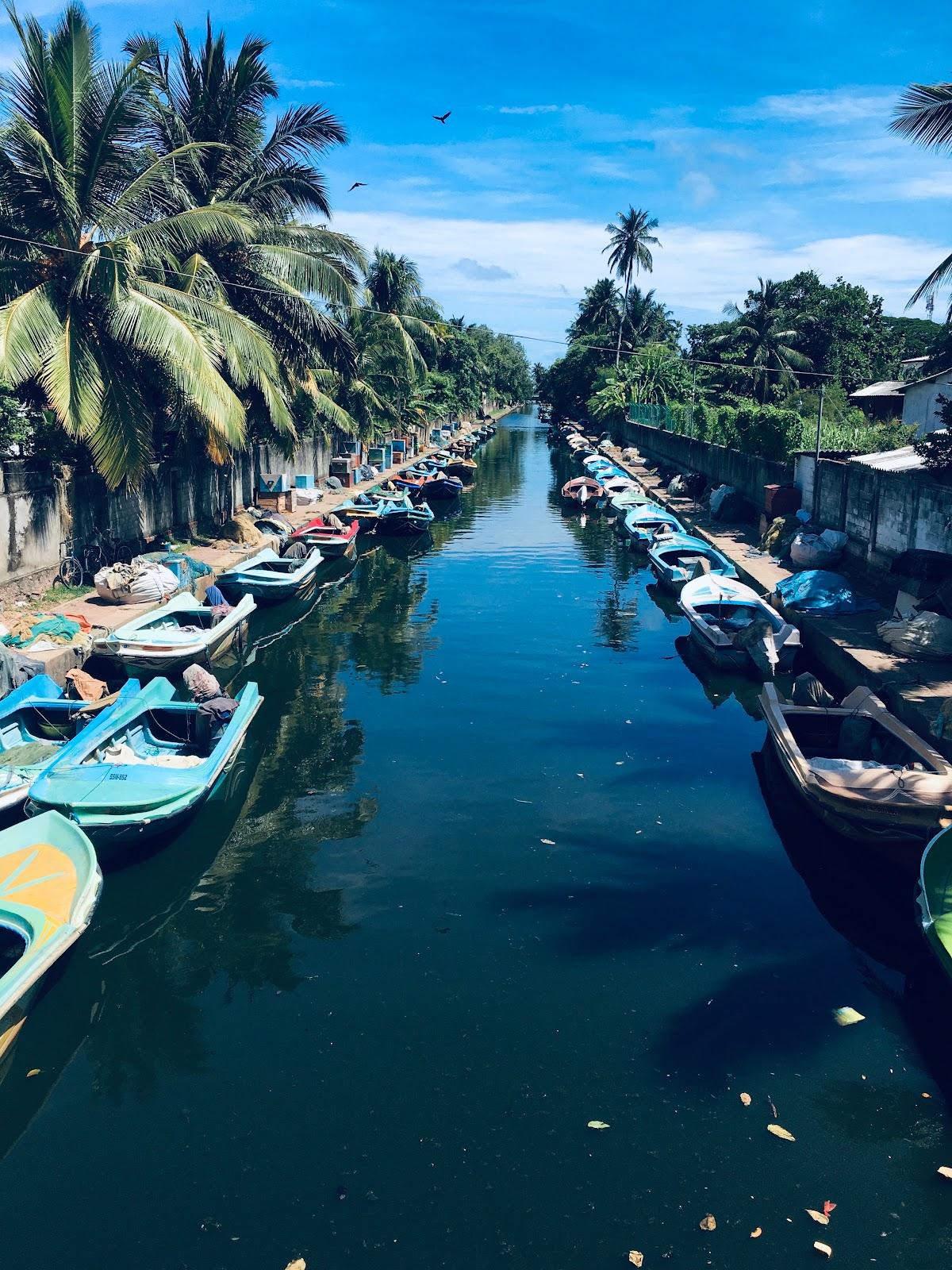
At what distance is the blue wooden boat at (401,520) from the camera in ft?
112

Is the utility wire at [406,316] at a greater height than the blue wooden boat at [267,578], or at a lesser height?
greater

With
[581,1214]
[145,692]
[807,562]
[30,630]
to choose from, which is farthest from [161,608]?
[807,562]

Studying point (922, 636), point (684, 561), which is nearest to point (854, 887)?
point (922, 636)

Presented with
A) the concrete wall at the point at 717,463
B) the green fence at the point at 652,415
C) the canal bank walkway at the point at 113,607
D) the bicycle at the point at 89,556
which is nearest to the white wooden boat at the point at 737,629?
the concrete wall at the point at 717,463

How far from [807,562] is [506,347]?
475 feet

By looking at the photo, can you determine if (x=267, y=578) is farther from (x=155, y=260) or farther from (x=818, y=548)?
(x=818, y=548)

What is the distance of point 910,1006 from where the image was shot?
8758mm

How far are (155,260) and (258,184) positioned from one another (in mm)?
5212

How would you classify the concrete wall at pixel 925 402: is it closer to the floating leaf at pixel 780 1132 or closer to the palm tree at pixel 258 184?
the palm tree at pixel 258 184

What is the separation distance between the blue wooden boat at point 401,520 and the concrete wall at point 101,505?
4.96 m

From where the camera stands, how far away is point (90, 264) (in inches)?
734

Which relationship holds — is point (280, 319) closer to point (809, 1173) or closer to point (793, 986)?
point (793, 986)

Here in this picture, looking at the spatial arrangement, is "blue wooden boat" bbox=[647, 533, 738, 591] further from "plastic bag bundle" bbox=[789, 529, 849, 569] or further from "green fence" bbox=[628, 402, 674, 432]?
"green fence" bbox=[628, 402, 674, 432]

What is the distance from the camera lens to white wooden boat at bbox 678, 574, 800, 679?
17.4 meters
